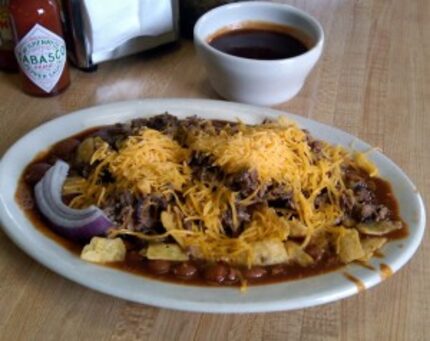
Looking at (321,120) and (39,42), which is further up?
(39,42)

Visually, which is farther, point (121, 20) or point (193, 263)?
point (121, 20)

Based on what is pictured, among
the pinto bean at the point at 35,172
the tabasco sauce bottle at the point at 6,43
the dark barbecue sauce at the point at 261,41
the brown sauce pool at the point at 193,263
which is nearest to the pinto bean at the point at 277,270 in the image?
the brown sauce pool at the point at 193,263

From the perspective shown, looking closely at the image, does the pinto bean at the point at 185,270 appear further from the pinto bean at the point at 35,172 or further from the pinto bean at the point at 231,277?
the pinto bean at the point at 35,172

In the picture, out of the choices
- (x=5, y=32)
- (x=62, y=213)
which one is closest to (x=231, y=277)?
(x=62, y=213)

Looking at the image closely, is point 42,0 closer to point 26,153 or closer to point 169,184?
point 26,153

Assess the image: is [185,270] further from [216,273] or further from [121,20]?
[121,20]
